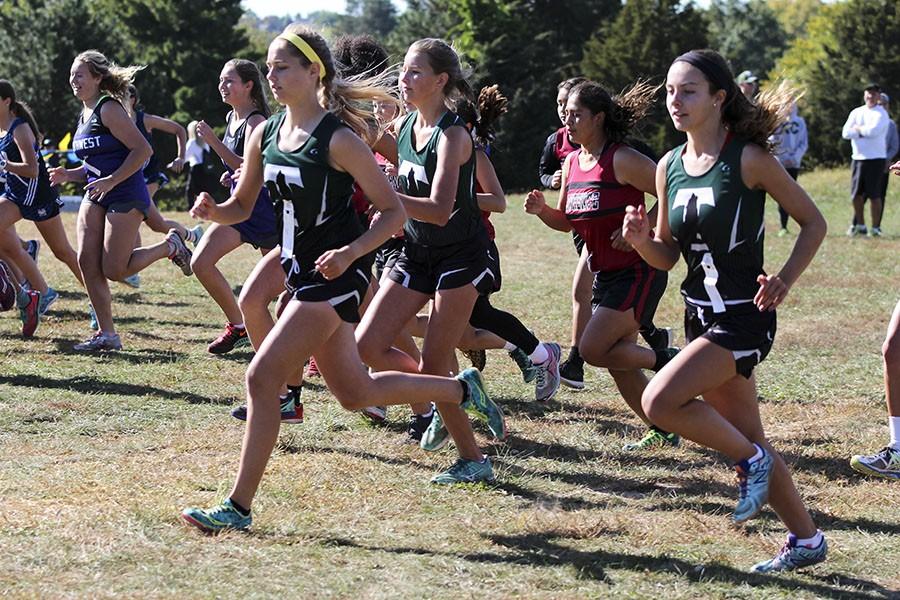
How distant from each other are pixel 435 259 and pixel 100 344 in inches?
172

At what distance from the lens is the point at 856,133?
17828 mm

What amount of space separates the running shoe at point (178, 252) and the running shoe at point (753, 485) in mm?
6831

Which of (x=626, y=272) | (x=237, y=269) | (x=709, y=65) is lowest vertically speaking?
(x=237, y=269)

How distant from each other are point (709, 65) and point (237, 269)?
1130 centimetres

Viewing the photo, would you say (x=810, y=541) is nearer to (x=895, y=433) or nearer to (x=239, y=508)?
(x=895, y=433)

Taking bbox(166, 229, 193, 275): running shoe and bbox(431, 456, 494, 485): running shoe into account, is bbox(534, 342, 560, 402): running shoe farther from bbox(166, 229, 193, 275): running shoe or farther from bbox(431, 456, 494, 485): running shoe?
bbox(166, 229, 193, 275): running shoe

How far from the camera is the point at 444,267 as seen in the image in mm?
5914

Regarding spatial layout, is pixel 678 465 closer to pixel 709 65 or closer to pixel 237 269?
pixel 709 65

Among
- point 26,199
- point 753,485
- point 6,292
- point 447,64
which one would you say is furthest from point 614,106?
point 26,199

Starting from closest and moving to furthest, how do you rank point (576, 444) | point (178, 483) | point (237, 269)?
point (178, 483) < point (576, 444) < point (237, 269)

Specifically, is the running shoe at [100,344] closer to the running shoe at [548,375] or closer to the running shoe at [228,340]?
the running shoe at [228,340]

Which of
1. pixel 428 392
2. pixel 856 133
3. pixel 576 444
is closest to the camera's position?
pixel 428 392

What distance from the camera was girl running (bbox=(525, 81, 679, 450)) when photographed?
639 cm

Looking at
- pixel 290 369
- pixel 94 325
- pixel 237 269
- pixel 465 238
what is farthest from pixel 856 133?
pixel 290 369
